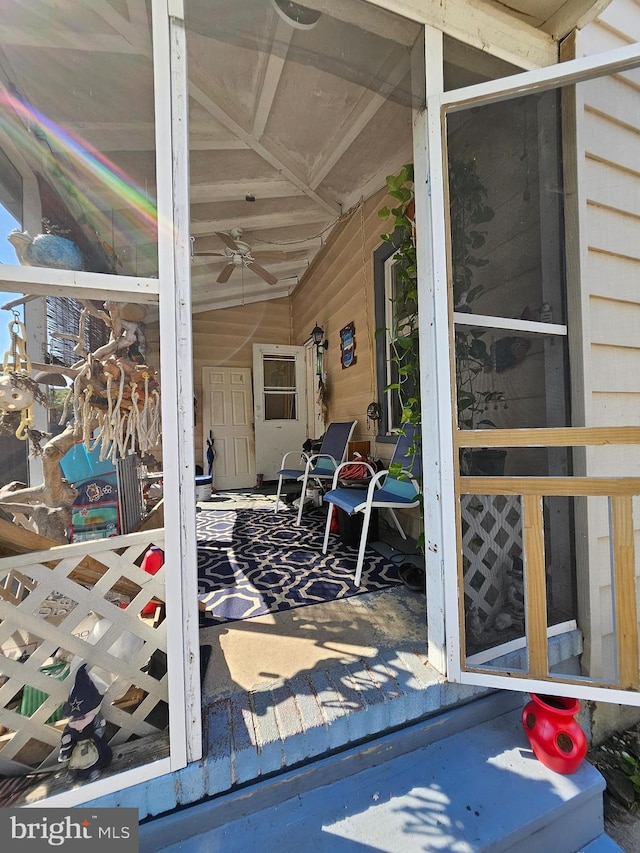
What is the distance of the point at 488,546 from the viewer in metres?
1.36

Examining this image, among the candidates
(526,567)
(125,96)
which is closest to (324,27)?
(125,96)

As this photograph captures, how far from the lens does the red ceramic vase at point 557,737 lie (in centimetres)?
107

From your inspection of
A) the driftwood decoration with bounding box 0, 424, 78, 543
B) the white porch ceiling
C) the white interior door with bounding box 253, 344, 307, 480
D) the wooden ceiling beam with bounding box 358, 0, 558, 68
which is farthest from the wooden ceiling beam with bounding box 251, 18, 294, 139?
the white interior door with bounding box 253, 344, 307, 480

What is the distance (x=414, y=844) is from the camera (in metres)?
0.89

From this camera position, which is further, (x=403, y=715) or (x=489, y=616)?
(x=489, y=616)

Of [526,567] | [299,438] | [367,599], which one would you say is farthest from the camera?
[299,438]

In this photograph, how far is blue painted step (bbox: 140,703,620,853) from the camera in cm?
90

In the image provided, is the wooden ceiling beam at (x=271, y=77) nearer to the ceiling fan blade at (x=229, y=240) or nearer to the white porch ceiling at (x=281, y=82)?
the white porch ceiling at (x=281, y=82)

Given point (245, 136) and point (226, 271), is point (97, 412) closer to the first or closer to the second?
point (245, 136)

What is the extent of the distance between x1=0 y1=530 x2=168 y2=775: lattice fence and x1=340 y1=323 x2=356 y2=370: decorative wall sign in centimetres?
288

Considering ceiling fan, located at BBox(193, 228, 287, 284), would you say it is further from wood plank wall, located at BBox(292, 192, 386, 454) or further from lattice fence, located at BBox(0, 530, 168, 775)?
lattice fence, located at BBox(0, 530, 168, 775)

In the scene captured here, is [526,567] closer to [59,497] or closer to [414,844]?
[414,844]

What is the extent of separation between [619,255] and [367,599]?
1931mm

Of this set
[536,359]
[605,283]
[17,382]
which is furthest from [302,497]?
[605,283]
